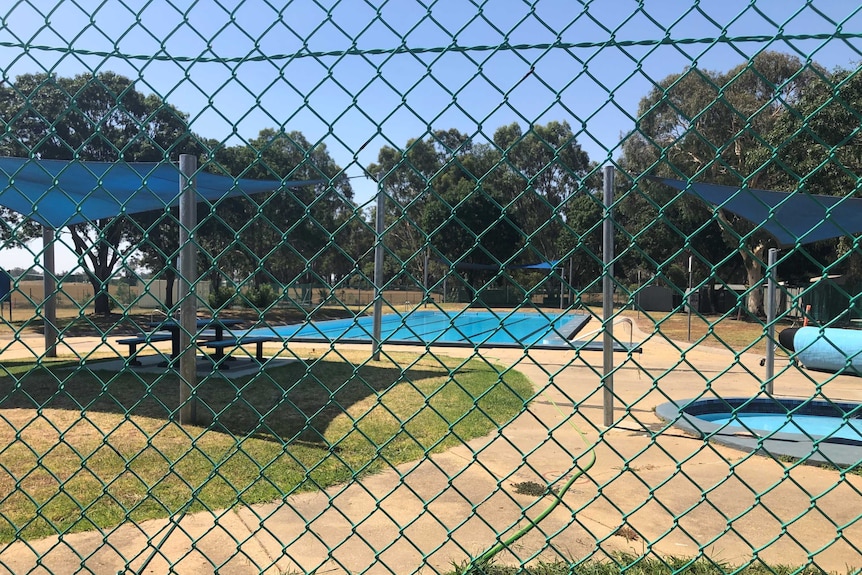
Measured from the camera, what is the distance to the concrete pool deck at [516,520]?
2176 mm

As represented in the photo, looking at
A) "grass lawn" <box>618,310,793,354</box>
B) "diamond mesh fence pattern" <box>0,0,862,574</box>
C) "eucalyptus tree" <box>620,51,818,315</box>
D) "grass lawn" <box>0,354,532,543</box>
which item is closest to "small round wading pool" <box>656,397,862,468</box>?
"diamond mesh fence pattern" <box>0,0,862,574</box>

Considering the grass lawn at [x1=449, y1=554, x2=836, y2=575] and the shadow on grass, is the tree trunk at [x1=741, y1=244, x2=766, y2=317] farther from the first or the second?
the grass lawn at [x1=449, y1=554, x2=836, y2=575]

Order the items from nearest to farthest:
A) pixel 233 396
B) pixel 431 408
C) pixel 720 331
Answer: pixel 431 408, pixel 233 396, pixel 720 331

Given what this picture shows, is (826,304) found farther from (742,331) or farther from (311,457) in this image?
(311,457)

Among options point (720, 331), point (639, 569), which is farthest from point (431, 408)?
point (720, 331)

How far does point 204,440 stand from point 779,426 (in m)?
4.53

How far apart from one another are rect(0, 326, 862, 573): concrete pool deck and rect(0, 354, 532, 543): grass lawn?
0.16 meters

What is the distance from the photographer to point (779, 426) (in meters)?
4.85

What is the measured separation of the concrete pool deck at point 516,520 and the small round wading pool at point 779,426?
159 mm

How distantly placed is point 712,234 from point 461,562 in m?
27.7

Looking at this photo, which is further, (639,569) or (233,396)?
(233,396)

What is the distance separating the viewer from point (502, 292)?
118 ft

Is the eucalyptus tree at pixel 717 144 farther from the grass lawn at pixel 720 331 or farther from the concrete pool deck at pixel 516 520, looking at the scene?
the concrete pool deck at pixel 516 520

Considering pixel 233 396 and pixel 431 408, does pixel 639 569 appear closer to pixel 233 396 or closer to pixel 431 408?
pixel 431 408
